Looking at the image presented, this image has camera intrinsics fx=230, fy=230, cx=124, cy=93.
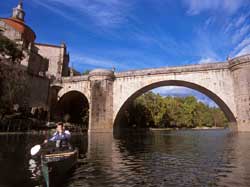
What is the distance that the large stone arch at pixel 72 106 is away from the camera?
159 ft

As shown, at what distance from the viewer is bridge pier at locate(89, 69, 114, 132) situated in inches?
1502

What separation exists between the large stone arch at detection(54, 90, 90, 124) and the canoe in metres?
37.7

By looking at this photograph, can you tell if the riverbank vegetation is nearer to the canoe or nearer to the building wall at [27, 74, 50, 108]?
the building wall at [27, 74, 50, 108]

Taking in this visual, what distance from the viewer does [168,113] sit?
257ft

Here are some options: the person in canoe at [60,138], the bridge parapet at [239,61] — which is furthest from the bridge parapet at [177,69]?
the person in canoe at [60,138]

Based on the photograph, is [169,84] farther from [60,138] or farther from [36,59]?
[60,138]

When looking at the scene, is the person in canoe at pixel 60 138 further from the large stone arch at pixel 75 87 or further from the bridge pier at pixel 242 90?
the large stone arch at pixel 75 87

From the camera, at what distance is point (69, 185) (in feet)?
24.6

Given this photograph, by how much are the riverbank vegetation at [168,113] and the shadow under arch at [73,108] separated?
425 inches

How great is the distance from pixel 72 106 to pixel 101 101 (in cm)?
1689

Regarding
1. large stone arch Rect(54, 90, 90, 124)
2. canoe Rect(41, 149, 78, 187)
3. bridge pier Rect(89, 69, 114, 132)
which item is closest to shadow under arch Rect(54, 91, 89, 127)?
large stone arch Rect(54, 90, 90, 124)

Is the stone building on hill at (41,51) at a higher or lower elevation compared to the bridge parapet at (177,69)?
higher

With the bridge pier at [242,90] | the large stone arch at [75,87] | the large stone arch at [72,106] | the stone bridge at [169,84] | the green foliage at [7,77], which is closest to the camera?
the green foliage at [7,77]

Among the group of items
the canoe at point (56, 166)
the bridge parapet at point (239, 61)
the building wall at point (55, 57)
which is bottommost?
the canoe at point (56, 166)
